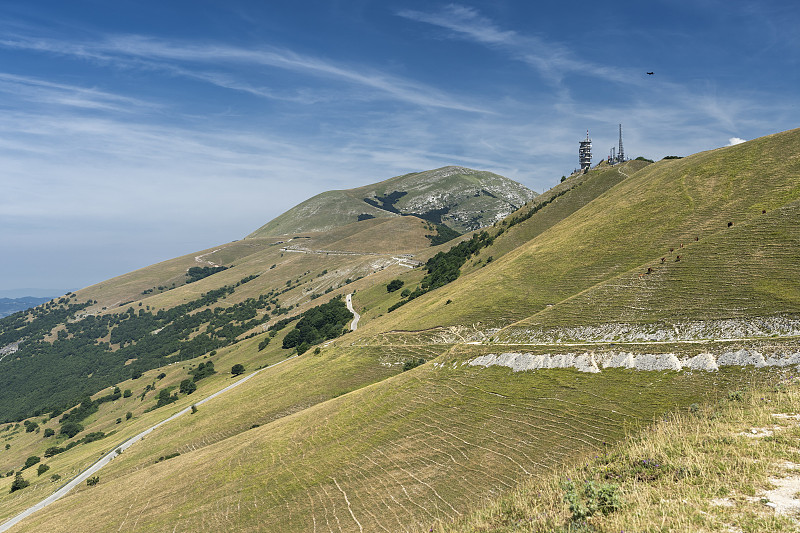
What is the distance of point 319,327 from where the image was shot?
139375mm

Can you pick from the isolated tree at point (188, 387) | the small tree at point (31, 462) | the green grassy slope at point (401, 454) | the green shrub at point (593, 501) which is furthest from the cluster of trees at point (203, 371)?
the green shrub at point (593, 501)

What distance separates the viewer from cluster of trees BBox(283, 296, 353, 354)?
124m

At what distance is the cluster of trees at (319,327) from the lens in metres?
124

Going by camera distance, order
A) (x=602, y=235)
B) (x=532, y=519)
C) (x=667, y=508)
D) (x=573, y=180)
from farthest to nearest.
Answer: (x=573, y=180), (x=602, y=235), (x=532, y=519), (x=667, y=508)

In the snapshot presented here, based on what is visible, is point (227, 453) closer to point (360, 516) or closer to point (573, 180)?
point (360, 516)

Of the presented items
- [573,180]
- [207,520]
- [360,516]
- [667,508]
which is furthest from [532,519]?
[573,180]

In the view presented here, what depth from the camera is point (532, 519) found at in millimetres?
12578

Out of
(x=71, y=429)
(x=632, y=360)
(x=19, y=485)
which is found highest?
(x=632, y=360)

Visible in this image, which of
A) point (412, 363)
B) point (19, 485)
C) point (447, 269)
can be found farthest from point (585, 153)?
point (19, 485)

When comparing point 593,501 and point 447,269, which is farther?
point 447,269

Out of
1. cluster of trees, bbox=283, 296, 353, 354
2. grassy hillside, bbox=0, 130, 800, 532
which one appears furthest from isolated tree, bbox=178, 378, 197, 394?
grassy hillside, bbox=0, 130, 800, 532

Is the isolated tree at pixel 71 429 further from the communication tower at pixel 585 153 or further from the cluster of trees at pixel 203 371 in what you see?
the communication tower at pixel 585 153

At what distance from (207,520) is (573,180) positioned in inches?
6816

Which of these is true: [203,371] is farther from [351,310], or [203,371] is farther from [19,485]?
[19,485]
